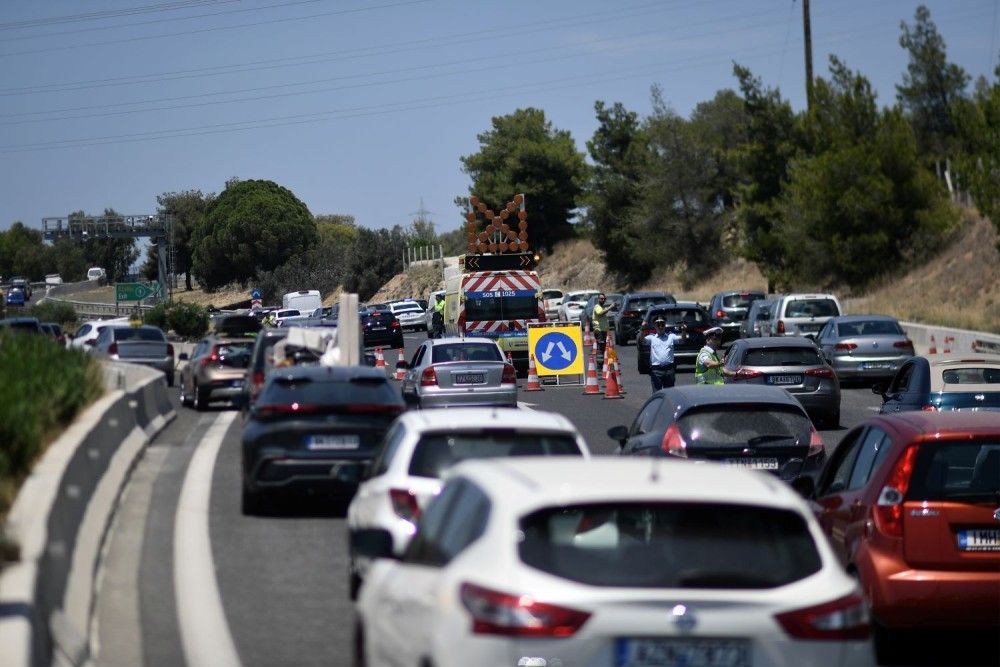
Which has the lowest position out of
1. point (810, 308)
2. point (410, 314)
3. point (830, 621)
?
point (410, 314)

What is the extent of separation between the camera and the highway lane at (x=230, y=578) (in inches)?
363

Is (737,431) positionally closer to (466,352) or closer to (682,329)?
(466,352)

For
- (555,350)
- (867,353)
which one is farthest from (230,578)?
(867,353)

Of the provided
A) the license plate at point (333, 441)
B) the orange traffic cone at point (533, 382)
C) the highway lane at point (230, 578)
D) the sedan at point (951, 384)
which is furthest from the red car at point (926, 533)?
the orange traffic cone at point (533, 382)

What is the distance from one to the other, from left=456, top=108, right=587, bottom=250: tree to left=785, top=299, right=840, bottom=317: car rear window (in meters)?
66.5

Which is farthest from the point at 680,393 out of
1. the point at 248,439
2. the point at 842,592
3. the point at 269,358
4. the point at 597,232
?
the point at 597,232

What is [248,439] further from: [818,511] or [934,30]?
[934,30]

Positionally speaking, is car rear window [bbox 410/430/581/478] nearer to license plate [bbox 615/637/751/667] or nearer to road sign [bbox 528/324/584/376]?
license plate [bbox 615/637/751/667]

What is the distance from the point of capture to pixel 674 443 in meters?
14.1

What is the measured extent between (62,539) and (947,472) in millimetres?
5635

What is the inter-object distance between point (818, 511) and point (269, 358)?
16394 mm

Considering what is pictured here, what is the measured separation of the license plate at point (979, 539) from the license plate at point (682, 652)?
3715 mm

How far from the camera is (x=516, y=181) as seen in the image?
111125 mm

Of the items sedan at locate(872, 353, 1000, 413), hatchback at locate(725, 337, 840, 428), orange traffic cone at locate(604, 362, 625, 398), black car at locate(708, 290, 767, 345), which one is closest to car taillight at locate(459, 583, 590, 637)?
sedan at locate(872, 353, 1000, 413)
